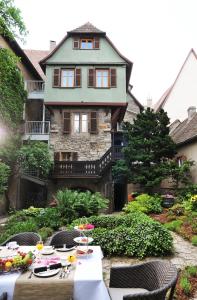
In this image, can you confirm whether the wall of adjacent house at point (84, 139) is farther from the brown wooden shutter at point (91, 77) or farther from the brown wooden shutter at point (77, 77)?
the brown wooden shutter at point (91, 77)

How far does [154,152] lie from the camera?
16938 millimetres

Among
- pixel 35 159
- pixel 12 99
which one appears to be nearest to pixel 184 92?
pixel 12 99

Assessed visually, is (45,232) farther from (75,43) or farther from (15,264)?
(75,43)

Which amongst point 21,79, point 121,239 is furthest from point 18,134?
point 121,239

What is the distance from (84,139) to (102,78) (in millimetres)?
5031

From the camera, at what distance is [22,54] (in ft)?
66.1

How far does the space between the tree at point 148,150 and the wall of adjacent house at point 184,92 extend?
8.58 meters

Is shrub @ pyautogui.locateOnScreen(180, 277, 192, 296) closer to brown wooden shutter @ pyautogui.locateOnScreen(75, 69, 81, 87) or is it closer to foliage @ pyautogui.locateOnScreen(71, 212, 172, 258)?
foliage @ pyautogui.locateOnScreen(71, 212, 172, 258)

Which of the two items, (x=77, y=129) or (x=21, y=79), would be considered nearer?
(x=21, y=79)

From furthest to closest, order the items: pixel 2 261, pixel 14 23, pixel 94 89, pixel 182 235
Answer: pixel 94 89 → pixel 14 23 → pixel 182 235 → pixel 2 261

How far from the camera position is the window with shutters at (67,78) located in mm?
20188

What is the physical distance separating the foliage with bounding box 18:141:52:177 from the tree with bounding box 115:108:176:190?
4.73m

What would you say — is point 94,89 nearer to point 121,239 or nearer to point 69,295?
point 121,239

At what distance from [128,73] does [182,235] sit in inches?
615
